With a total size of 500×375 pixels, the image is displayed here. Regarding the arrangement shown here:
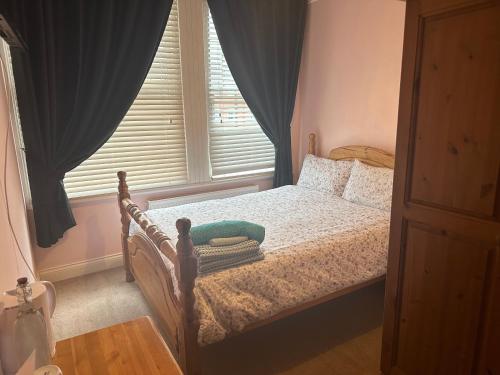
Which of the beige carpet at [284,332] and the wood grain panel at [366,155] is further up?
the wood grain panel at [366,155]

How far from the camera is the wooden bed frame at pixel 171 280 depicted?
1618mm

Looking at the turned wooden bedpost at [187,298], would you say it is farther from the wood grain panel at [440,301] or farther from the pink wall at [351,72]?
the pink wall at [351,72]

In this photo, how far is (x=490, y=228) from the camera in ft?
4.44

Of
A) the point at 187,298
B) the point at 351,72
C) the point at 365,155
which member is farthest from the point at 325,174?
the point at 187,298

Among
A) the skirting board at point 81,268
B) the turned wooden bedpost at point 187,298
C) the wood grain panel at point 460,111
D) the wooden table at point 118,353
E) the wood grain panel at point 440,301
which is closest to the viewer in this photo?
the wooden table at point 118,353

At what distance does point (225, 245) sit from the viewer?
197 centimetres

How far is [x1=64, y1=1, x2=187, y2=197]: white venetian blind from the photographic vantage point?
3166mm

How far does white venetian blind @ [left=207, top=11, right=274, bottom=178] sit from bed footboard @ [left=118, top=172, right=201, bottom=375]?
1433 mm

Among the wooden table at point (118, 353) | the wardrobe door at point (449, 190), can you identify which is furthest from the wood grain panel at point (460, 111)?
the wooden table at point (118, 353)

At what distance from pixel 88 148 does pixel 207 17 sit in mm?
1723

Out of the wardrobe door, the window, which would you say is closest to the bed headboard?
the window

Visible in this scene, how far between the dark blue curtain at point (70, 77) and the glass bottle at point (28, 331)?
223cm

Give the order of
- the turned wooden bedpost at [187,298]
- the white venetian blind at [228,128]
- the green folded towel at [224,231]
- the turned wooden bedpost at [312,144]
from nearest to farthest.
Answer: the turned wooden bedpost at [187,298]
the green folded towel at [224,231]
the white venetian blind at [228,128]
the turned wooden bedpost at [312,144]

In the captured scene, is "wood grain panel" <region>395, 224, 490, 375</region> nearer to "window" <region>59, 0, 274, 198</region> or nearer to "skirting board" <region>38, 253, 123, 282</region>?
"window" <region>59, 0, 274, 198</region>
